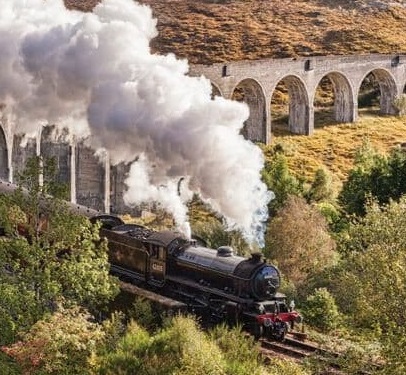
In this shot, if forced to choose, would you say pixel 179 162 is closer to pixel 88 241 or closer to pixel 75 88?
pixel 88 241

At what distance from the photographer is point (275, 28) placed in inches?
3465

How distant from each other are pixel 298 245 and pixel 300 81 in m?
29.0

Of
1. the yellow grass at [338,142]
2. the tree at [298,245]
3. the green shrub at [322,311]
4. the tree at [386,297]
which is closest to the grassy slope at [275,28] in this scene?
Result: the yellow grass at [338,142]

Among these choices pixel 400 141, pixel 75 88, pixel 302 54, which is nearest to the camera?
pixel 75 88

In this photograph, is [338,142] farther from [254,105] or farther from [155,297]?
[155,297]

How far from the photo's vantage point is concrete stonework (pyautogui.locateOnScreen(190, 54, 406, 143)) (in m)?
52.2

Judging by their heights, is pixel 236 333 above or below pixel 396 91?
below

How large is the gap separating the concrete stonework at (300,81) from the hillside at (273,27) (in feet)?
51.4

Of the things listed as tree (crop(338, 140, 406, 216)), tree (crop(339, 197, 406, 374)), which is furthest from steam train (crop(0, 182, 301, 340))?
tree (crop(338, 140, 406, 216))

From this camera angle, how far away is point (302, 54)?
78938mm

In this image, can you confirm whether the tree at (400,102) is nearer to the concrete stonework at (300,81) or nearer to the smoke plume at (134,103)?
the concrete stonework at (300,81)

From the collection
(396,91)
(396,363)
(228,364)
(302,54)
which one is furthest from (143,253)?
(302,54)

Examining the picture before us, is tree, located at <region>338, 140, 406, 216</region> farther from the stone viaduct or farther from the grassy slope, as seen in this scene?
the grassy slope

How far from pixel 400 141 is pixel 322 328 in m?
39.2
